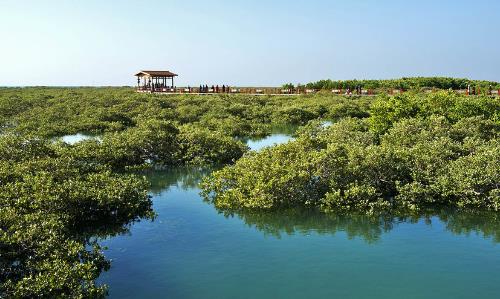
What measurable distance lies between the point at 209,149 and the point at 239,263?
13568 millimetres

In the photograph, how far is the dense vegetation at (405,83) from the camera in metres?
66.7

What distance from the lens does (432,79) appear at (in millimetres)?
69125

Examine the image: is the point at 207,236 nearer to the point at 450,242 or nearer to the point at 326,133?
the point at 450,242

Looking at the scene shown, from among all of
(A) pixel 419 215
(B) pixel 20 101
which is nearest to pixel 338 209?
(A) pixel 419 215

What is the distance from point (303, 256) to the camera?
42.5 feet

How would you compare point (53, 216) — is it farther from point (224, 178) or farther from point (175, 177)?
point (175, 177)

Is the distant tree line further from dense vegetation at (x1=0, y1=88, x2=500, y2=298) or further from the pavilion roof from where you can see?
dense vegetation at (x1=0, y1=88, x2=500, y2=298)

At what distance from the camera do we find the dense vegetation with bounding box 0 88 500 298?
10.7 meters

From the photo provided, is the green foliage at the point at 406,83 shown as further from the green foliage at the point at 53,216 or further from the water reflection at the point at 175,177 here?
the green foliage at the point at 53,216

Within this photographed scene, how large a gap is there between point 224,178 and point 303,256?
21.3 feet

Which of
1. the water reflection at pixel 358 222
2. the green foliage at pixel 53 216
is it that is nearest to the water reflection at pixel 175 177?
the green foliage at pixel 53 216

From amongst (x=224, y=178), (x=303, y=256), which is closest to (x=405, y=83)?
(x=224, y=178)

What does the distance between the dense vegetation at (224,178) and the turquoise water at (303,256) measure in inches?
31.4

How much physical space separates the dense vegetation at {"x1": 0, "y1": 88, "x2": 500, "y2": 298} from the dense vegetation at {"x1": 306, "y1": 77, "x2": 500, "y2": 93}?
1567 inches
